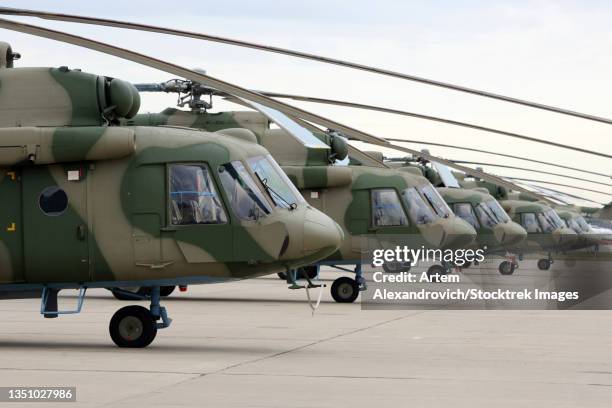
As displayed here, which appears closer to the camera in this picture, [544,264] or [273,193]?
[273,193]

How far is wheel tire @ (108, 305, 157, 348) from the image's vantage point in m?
14.4

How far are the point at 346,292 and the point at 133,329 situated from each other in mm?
9867

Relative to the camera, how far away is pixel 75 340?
15.3 m

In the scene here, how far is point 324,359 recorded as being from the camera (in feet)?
43.8

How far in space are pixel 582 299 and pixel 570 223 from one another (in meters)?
24.4

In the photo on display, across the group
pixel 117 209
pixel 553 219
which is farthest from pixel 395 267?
pixel 553 219

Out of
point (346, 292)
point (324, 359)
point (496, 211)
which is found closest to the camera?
point (324, 359)

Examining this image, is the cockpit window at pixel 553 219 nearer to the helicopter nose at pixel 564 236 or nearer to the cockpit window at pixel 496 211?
the helicopter nose at pixel 564 236

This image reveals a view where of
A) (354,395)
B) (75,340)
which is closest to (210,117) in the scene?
(75,340)

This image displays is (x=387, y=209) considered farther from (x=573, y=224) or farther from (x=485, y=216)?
(x=573, y=224)

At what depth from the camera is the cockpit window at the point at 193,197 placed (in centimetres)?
1441

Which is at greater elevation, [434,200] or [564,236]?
[434,200]

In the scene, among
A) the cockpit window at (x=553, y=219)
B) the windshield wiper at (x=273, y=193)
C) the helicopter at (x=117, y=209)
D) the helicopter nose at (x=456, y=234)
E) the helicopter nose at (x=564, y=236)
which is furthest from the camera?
the cockpit window at (x=553, y=219)

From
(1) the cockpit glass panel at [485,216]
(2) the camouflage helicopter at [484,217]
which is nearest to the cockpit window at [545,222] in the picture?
(2) the camouflage helicopter at [484,217]
